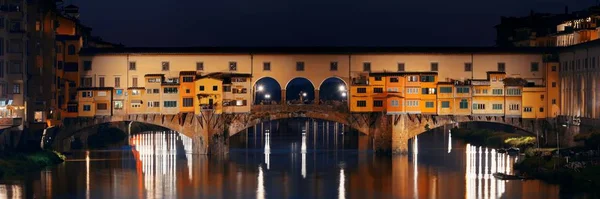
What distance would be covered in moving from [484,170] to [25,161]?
25.7 metres

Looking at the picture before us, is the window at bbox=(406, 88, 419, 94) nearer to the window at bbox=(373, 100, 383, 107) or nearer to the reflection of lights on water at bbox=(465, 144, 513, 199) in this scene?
the window at bbox=(373, 100, 383, 107)

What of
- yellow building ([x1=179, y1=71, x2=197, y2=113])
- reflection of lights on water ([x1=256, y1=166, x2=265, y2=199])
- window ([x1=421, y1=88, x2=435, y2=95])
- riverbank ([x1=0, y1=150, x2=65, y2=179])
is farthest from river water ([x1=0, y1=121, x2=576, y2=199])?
window ([x1=421, y1=88, x2=435, y2=95])

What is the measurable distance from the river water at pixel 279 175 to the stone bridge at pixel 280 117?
142cm

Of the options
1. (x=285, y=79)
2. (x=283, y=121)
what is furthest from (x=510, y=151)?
(x=283, y=121)

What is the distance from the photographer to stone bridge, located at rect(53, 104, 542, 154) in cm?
8200

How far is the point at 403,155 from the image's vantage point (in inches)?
3226

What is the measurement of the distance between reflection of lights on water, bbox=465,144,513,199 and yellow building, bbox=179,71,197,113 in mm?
17922

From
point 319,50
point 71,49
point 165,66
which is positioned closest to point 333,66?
point 319,50

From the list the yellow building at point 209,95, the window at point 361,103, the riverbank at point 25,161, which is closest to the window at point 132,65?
the yellow building at point 209,95

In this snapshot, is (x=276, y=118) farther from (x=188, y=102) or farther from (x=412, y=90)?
(x=412, y=90)

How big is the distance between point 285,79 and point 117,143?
66.4ft

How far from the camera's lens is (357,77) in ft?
277

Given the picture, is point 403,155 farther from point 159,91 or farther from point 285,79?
point 159,91

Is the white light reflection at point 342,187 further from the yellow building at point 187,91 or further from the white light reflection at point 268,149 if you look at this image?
the yellow building at point 187,91
